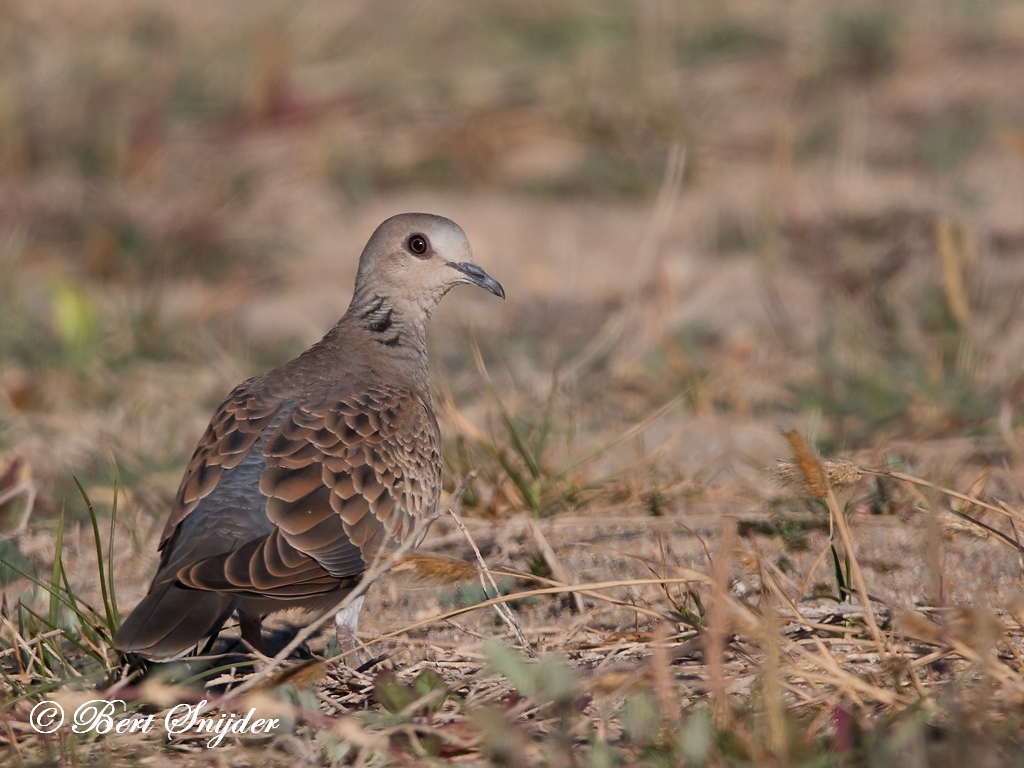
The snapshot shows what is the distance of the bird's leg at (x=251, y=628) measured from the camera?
3.23m

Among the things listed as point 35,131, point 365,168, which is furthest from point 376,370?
point 35,131

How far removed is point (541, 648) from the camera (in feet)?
9.98

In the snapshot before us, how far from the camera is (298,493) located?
3145 mm

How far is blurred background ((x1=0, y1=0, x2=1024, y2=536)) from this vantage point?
4.67 m

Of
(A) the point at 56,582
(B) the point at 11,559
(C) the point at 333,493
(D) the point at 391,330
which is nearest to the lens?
(A) the point at 56,582

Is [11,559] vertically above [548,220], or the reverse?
[548,220]

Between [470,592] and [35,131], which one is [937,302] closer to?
A: [470,592]

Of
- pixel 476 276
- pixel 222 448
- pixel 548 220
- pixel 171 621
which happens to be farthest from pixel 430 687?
pixel 548 220

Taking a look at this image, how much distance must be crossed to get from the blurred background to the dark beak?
0.20m

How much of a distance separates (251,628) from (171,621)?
0.50 m

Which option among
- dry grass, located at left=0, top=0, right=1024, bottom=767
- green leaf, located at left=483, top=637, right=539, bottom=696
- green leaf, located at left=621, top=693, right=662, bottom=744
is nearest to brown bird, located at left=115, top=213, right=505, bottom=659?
dry grass, located at left=0, top=0, right=1024, bottom=767

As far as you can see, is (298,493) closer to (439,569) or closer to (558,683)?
(439,569)

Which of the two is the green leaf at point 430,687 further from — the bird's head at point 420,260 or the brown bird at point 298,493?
the bird's head at point 420,260

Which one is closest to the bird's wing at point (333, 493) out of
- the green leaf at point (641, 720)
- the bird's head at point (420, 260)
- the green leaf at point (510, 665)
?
the bird's head at point (420, 260)
